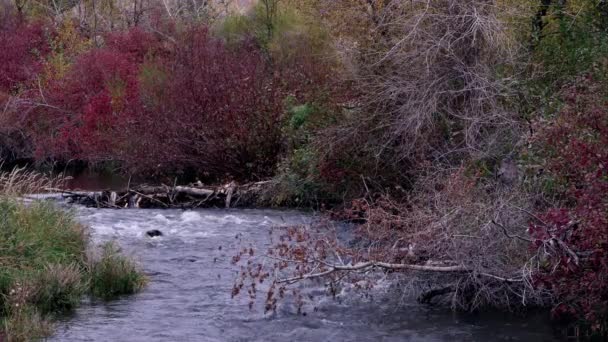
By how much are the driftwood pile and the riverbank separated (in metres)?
6.15

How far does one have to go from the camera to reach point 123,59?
1193 inches

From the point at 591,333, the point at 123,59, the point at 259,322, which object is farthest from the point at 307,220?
the point at 123,59

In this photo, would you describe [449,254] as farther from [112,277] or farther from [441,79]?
[441,79]

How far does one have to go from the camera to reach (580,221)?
971 cm

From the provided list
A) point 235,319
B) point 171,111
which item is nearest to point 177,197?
point 171,111

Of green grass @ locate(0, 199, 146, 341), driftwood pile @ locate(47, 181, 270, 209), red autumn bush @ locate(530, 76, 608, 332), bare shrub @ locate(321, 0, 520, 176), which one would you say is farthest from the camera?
driftwood pile @ locate(47, 181, 270, 209)

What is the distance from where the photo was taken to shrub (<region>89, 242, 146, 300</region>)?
41.8 feet

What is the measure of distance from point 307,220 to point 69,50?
18918 millimetres

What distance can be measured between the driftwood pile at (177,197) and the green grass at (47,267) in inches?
244

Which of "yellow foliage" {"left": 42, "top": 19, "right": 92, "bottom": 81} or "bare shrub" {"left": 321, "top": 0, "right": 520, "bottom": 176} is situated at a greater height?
"yellow foliage" {"left": 42, "top": 19, "right": 92, "bottom": 81}

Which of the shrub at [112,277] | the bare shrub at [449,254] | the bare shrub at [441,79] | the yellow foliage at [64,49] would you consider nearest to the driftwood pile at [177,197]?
the bare shrub at [441,79]

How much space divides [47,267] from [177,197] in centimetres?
867

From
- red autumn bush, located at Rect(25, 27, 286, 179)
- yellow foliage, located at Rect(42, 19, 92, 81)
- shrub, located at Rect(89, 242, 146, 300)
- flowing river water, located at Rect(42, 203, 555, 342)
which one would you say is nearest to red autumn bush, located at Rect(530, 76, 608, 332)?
flowing river water, located at Rect(42, 203, 555, 342)

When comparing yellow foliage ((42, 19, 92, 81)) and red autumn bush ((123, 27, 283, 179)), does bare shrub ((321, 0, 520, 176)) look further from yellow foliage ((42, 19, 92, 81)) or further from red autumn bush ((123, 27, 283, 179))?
yellow foliage ((42, 19, 92, 81))
